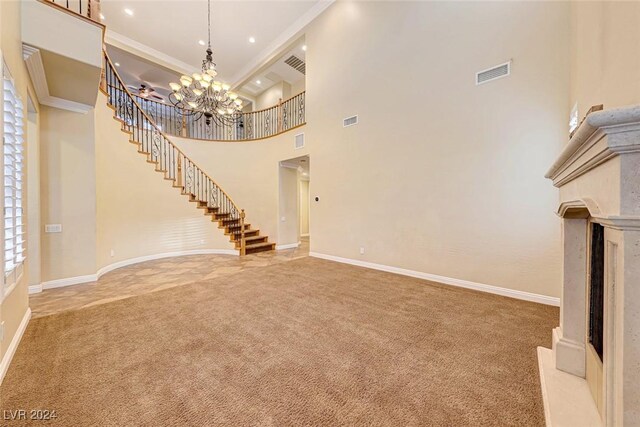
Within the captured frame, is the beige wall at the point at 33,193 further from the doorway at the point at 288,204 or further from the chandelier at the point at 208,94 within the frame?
the doorway at the point at 288,204

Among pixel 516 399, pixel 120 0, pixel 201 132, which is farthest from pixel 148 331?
pixel 201 132

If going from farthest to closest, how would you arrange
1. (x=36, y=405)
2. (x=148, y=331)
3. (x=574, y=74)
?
(x=574, y=74) → (x=148, y=331) → (x=36, y=405)

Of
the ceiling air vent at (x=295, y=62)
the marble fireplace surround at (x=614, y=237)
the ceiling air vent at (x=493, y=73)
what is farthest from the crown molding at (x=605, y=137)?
the ceiling air vent at (x=295, y=62)

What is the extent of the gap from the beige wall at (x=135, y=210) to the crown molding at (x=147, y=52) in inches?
155

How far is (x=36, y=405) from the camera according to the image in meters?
1.52

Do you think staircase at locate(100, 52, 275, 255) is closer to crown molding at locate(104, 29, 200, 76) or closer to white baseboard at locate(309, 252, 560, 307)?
crown molding at locate(104, 29, 200, 76)

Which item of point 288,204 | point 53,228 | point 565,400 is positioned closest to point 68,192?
point 53,228

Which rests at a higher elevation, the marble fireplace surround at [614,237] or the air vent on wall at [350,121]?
the air vent on wall at [350,121]

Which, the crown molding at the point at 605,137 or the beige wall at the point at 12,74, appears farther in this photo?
the beige wall at the point at 12,74

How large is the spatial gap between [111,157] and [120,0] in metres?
4.01

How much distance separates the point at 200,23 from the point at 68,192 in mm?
5467

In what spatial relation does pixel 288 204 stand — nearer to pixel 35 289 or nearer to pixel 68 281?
pixel 68 281

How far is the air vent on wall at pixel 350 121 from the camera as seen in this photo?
16.9 ft

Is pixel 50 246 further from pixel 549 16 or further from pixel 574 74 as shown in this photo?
pixel 549 16
